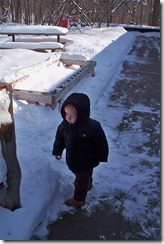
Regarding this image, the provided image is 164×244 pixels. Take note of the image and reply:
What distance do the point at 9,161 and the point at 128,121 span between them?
3.10 metres

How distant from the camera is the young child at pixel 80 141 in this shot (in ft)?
8.62

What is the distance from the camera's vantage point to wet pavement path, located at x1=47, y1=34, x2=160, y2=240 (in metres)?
2.70

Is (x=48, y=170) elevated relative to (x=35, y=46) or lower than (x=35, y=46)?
lower

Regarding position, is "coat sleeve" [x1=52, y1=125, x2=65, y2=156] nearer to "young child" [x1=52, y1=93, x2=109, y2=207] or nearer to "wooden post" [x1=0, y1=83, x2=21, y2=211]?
"young child" [x1=52, y1=93, x2=109, y2=207]

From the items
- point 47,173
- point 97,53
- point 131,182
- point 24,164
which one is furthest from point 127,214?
point 97,53

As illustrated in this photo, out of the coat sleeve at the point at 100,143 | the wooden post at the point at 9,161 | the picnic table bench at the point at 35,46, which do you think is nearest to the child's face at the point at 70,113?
the coat sleeve at the point at 100,143

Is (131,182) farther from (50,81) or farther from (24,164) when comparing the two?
(50,81)

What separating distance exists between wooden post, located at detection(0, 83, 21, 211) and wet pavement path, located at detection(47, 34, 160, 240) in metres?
0.43

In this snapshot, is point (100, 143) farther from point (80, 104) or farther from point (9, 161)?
point (9, 161)

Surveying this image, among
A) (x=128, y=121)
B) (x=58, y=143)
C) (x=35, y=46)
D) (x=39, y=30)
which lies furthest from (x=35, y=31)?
(x=58, y=143)

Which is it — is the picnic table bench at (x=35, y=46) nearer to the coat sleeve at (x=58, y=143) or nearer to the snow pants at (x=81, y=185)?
the coat sleeve at (x=58, y=143)

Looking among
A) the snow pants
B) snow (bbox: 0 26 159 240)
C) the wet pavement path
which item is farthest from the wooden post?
the snow pants

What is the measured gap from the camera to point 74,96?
2611 mm

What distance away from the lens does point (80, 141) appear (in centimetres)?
277
